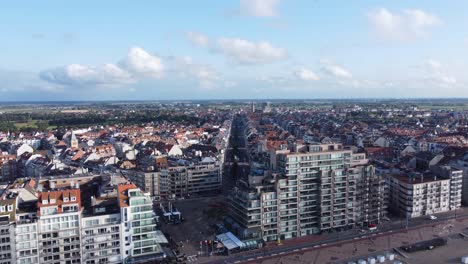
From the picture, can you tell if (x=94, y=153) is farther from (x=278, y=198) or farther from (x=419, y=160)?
(x=419, y=160)

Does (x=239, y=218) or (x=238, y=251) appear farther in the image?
(x=239, y=218)

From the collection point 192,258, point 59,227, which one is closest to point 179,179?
point 192,258

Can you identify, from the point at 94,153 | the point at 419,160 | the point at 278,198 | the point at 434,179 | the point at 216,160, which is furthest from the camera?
the point at 94,153

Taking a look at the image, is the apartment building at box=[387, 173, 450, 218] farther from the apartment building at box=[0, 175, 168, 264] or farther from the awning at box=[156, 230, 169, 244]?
the apartment building at box=[0, 175, 168, 264]

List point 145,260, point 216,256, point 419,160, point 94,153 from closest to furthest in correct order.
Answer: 1. point 145,260
2. point 216,256
3. point 419,160
4. point 94,153

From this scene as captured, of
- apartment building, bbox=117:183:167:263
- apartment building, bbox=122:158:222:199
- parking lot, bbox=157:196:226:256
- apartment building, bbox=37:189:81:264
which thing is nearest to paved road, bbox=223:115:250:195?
apartment building, bbox=122:158:222:199

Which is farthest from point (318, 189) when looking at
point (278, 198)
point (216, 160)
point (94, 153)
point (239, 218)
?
point (94, 153)

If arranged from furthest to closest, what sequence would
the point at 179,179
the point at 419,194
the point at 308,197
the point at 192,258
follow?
the point at 179,179 → the point at 419,194 → the point at 308,197 → the point at 192,258

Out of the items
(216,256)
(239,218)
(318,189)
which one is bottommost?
(216,256)

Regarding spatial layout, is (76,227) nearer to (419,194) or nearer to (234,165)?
(419,194)
